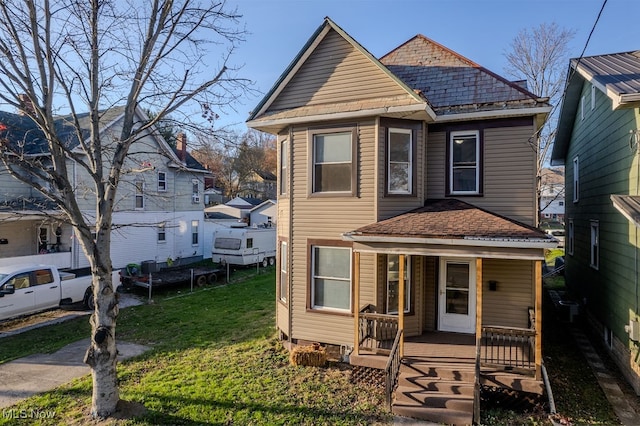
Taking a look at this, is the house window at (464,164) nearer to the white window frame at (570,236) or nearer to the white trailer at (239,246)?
the white window frame at (570,236)

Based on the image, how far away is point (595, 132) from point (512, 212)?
17.8ft

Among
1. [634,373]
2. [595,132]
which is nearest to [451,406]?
[634,373]

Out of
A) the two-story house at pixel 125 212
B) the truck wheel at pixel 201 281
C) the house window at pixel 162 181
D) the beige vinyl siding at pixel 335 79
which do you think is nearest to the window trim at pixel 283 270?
the beige vinyl siding at pixel 335 79

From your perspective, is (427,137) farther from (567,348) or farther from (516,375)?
(567,348)

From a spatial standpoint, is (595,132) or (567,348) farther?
(595,132)

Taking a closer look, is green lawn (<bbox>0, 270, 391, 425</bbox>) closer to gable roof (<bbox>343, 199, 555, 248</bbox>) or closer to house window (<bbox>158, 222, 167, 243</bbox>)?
gable roof (<bbox>343, 199, 555, 248</bbox>)

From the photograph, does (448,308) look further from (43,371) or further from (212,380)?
(43,371)

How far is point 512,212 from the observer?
934cm

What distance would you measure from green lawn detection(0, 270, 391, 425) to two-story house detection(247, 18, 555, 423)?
102 centimetres

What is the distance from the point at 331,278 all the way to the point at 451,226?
317 centimetres

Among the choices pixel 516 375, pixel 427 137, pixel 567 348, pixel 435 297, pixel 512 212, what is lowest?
pixel 567 348

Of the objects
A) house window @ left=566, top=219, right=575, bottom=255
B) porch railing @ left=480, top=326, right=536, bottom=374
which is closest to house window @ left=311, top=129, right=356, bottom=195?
porch railing @ left=480, top=326, right=536, bottom=374

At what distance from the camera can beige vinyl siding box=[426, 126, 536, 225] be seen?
9203 millimetres

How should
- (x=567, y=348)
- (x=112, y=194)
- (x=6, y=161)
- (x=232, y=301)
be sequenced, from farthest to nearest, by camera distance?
(x=232, y=301)
(x=567, y=348)
(x=112, y=194)
(x=6, y=161)
